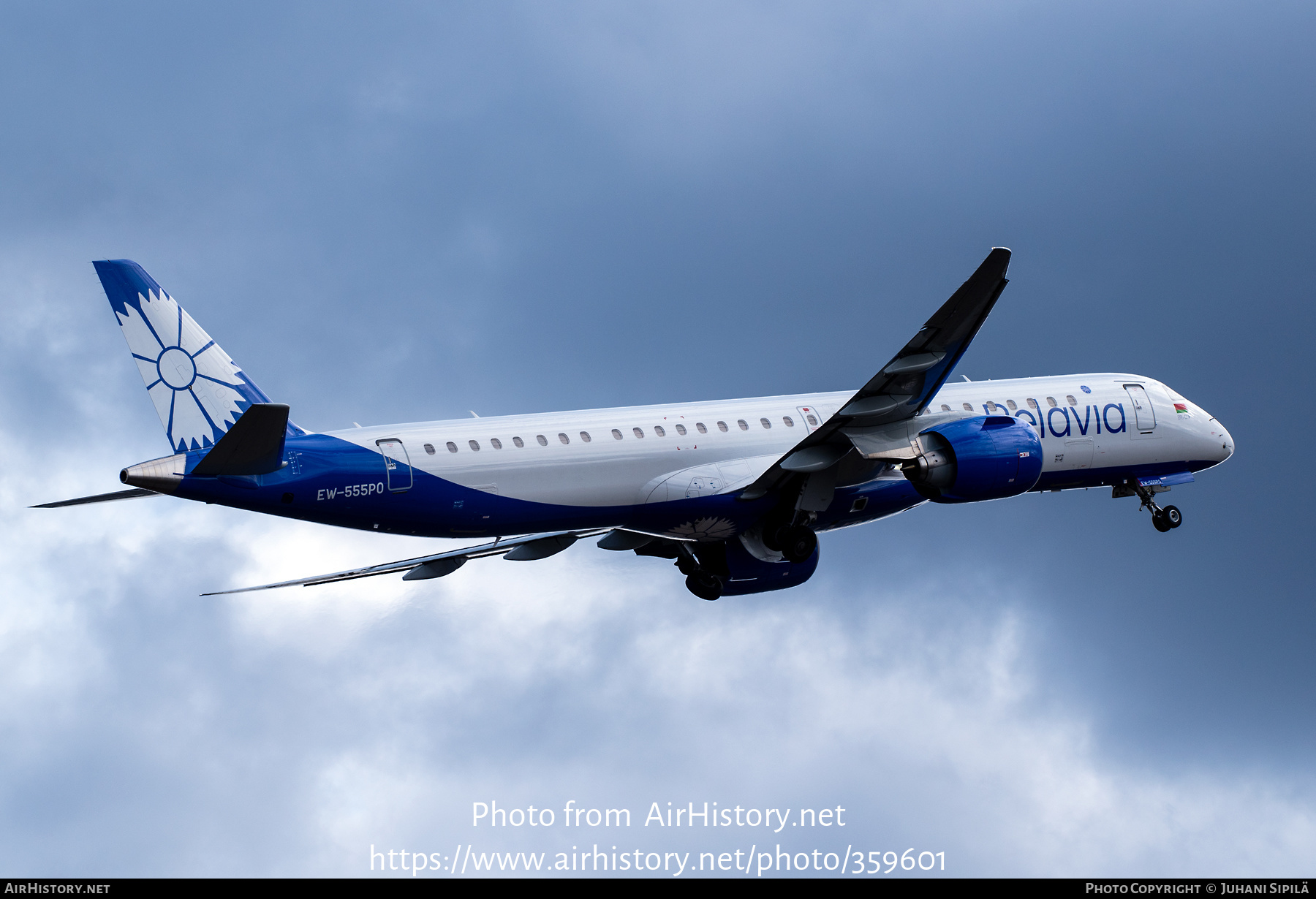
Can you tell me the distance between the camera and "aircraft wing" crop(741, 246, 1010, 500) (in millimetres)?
29422

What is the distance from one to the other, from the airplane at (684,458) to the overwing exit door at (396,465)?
0.12 feet

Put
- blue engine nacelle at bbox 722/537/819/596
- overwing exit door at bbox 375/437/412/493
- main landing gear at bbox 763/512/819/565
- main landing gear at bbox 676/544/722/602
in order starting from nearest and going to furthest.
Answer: overwing exit door at bbox 375/437/412/493 < main landing gear at bbox 763/512/819/565 < blue engine nacelle at bbox 722/537/819/596 < main landing gear at bbox 676/544/722/602

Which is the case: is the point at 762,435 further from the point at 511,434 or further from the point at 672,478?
the point at 511,434

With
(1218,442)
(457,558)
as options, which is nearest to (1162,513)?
(1218,442)

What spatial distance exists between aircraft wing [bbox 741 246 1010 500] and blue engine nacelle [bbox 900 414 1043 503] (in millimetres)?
627

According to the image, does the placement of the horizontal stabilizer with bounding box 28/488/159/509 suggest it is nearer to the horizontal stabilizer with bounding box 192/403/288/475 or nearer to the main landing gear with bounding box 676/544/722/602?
the horizontal stabilizer with bounding box 192/403/288/475

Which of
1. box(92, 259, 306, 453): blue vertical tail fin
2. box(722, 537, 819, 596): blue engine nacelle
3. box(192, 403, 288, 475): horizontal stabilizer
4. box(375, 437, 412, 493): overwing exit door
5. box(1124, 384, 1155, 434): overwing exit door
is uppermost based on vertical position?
box(1124, 384, 1155, 434): overwing exit door

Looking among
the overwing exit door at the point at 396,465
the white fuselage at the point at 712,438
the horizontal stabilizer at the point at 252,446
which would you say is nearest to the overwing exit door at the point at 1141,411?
the white fuselage at the point at 712,438

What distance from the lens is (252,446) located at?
28688 mm

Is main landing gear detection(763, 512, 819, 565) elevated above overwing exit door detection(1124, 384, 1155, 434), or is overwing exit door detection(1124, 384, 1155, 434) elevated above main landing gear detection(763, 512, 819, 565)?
overwing exit door detection(1124, 384, 1155, 434)

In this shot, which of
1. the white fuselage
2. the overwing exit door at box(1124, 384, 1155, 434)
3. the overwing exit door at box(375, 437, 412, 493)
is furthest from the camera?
the overwing exit door at box(1124, 384, 1155, 434)

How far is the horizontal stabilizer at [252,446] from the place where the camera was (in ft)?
92.0

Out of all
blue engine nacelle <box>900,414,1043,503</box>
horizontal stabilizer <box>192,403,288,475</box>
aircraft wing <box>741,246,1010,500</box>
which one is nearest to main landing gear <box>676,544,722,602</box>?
aircraft wing <box>741,246,1010,500</box>
